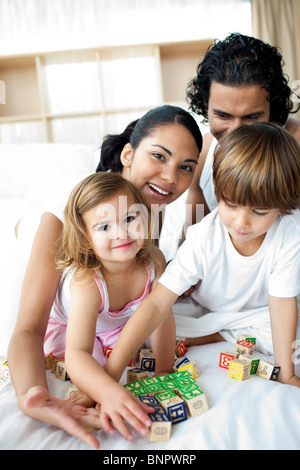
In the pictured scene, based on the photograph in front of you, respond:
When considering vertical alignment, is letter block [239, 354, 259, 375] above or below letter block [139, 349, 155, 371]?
above

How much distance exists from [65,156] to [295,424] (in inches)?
66.5

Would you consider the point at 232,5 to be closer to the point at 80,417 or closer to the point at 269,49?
the point at 269,49

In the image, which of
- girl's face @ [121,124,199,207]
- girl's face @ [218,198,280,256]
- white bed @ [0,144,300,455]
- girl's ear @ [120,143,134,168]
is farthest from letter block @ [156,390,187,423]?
girl's ear @ [120,143,134,168]

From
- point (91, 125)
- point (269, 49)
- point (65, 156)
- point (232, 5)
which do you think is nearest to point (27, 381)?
point (269, 49)

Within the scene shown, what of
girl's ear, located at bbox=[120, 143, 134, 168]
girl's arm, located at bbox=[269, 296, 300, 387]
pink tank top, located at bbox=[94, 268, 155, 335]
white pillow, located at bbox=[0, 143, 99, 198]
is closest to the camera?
girl's arm, located at bbox=[269, 296, 300, 387]

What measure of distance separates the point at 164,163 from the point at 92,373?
647 mm

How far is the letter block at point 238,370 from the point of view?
100cm

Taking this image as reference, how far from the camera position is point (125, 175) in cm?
137

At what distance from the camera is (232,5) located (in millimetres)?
3217

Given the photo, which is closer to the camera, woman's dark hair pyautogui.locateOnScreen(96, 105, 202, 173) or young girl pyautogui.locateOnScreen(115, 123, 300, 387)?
young girl pyautogui.locateOnScreen(115, 123, 300, 387)

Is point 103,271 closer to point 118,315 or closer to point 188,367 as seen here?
point 118,315

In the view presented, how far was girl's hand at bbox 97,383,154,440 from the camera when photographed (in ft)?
2.61

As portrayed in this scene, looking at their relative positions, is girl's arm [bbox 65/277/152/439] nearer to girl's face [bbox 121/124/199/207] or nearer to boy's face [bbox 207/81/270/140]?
girl's face [bbox 121/124/199/207]

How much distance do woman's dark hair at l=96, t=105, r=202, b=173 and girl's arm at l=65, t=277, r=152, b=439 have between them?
19.7 inches
